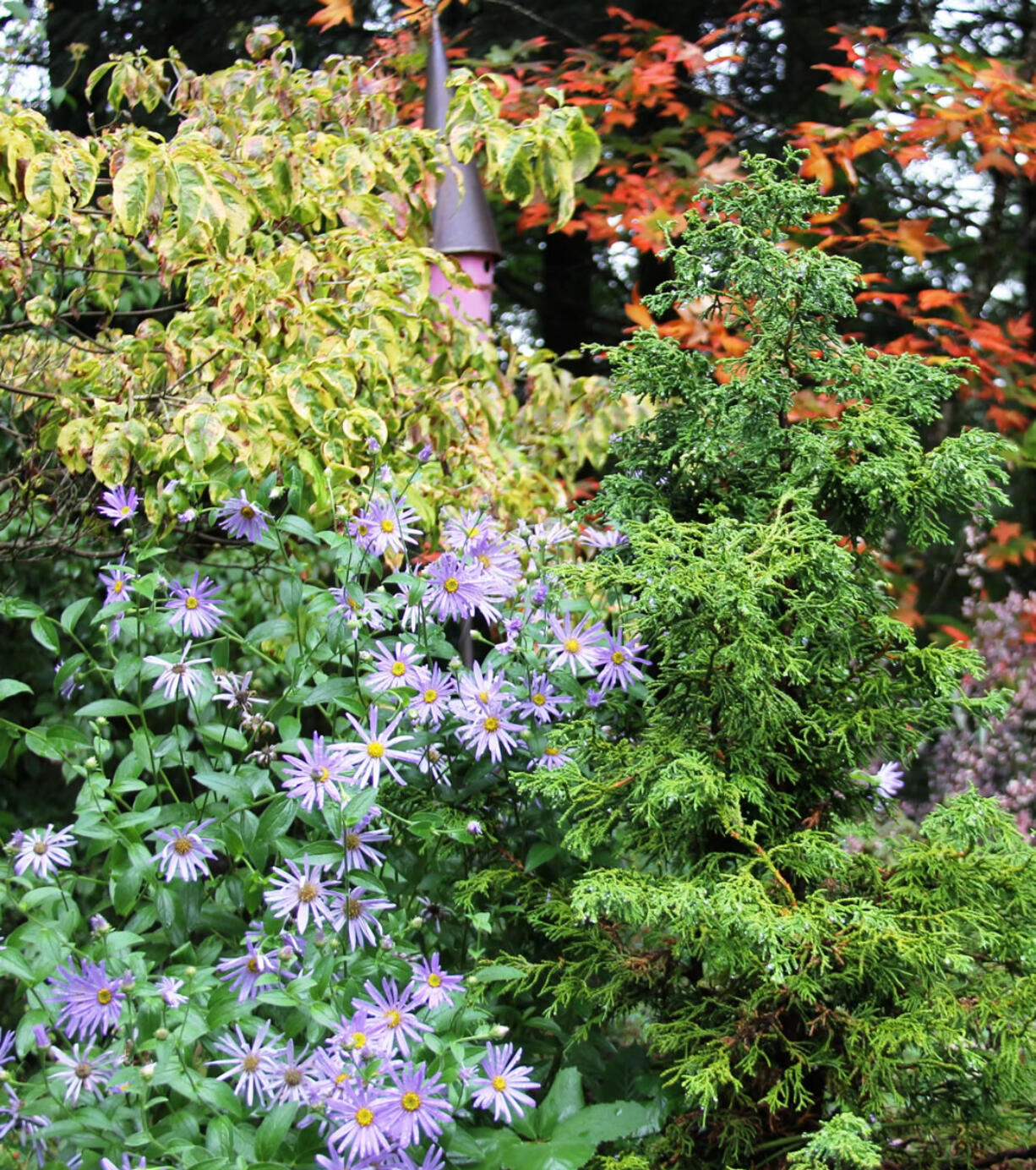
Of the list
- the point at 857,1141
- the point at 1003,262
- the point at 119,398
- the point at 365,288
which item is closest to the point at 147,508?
the point at 119,398

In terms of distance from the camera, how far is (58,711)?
364 cm

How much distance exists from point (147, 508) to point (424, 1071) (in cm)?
119

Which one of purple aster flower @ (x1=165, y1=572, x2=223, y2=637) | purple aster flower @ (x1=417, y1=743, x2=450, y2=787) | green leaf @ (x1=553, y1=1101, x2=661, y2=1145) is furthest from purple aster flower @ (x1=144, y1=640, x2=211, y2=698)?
green leaf @ (x1=553, y1=1101, x2=661, y2=1145)

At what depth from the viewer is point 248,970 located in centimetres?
168

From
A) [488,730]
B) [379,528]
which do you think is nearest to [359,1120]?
[488,730]

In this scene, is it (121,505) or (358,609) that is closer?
(358,609)

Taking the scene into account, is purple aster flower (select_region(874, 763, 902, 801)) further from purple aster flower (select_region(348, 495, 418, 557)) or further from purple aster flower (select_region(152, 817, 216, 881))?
purple aster flower (select_region(152, 817, 216, 881))

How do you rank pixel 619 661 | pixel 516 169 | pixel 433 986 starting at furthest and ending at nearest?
pixel 516 169 < pixel 619 661 < pixel 433 986

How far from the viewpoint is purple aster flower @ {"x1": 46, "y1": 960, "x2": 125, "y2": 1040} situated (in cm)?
158

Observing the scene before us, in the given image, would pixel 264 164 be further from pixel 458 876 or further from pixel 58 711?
A: pixel 58 711

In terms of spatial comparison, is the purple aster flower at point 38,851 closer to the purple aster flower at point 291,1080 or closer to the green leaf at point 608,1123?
the purple aster flower at point 291,1080

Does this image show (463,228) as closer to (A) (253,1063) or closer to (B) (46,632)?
(B) (46,632)

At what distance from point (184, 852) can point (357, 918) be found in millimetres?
276

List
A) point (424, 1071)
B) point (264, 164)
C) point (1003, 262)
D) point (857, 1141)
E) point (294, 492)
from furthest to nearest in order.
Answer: point (1003, 262) < point (264, 164) < point (294, 492) < point (424, 1071) < point (857, 1141)
